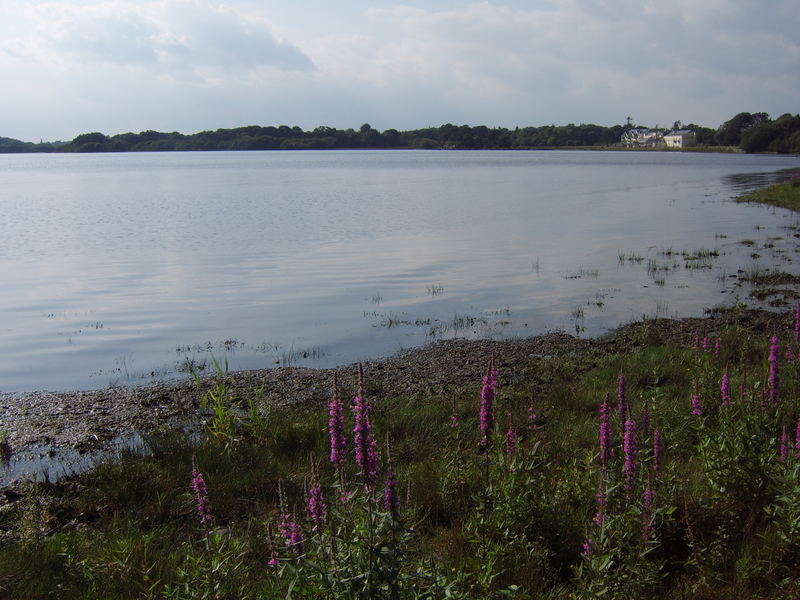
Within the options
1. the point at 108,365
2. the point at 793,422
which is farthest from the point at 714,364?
the point at 108,365

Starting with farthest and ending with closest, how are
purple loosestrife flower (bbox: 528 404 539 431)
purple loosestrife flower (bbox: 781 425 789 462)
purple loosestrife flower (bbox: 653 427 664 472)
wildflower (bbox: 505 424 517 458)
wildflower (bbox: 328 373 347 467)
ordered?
purple loosestrife flower (bbox: 528 404 539 431) < wildflower (bbox: 505 424 517 458) < purple loosestrife flower (bbox: 781 425 789 462) < purple loosestrife flower (bbox: 653 427 664 472) < wildflower (bbox: 328 373 347 467)

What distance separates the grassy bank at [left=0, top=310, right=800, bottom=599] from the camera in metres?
3.98

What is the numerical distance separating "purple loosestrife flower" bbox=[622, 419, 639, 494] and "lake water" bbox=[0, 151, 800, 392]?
9.31 m

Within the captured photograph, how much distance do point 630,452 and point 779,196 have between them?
152 feet

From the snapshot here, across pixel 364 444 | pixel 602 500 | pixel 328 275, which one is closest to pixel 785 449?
pixel 602 500

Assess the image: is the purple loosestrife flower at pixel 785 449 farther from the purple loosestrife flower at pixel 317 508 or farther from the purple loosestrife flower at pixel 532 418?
the purple loosestrife flower at pixel 317 508

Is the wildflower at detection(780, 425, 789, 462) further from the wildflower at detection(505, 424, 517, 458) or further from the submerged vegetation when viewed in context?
the submerged vegetation

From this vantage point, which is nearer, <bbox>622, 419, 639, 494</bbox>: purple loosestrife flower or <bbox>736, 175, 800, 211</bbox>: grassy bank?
<bbox>622, 419, 639, 494</bbox>: purple loosestrife flower

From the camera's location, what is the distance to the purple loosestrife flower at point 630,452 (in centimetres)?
448

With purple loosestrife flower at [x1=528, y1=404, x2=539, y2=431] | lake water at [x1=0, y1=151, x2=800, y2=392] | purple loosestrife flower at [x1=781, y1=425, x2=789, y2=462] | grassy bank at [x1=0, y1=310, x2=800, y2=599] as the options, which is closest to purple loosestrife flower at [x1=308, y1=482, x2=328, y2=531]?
grassy bank at [x1=0, y1=310, x2=800, y2=599]

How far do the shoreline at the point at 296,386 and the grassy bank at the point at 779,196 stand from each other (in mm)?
30235

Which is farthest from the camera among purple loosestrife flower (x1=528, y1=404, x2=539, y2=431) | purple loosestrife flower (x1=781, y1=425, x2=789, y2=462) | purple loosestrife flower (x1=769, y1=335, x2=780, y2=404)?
purple loosestrife flower (x1=528, y1=404, x2=539, y2=431)

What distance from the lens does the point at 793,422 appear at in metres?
7.10

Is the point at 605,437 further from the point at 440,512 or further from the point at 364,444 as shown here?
the point at 440,512
